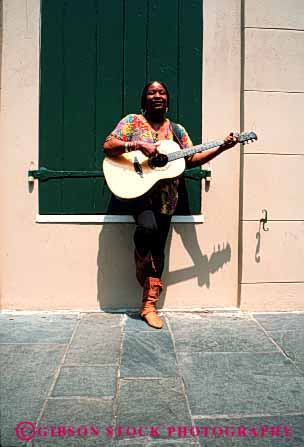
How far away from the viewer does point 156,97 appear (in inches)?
118

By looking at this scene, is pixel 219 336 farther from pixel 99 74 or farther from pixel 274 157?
pixel 99 74

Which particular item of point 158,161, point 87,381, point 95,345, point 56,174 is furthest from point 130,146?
point 87,381

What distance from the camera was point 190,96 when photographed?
338 cm

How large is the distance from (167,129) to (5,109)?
4.29 ft

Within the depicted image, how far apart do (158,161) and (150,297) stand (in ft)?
3.31

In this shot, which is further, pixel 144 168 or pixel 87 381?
pixel 144 168

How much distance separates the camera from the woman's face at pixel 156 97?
9.85ft

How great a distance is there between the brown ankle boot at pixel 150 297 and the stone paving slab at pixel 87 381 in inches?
32.5

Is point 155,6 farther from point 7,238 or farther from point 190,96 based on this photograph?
point 7,238

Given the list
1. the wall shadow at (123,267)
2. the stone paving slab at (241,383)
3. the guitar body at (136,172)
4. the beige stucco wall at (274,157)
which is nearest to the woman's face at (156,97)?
the guitar body at (136,172)

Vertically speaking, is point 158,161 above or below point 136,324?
above

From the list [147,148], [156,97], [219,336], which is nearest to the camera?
[219,336]

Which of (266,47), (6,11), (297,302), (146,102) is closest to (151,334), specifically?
(297,302)

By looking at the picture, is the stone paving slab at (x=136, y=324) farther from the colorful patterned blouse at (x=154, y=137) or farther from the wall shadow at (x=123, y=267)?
the colorful patterned blouse at (x=154, y=137)
